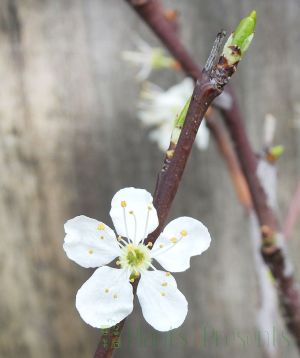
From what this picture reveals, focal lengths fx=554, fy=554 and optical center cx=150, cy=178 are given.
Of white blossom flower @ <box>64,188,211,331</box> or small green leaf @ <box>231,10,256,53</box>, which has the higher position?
small green leaf @ <box>231,10,256,53</box>

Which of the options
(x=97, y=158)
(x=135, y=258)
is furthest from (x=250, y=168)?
(x=97, y=158)

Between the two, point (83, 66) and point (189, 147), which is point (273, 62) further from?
point (189, 147)

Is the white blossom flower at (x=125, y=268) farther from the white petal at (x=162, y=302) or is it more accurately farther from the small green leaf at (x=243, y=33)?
the small green leaf at (x=243, y=33)

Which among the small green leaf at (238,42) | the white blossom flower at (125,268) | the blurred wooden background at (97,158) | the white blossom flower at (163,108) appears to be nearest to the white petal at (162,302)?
the white blossom flower at (125,268)

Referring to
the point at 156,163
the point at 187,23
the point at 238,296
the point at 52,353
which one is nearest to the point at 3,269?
the point at 52,353

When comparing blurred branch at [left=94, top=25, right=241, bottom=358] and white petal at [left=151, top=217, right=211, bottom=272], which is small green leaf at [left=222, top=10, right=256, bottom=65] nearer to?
blurred branch at [left=94, top=25, right=241, bottom=358]

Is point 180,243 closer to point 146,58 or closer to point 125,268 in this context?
point 125,268

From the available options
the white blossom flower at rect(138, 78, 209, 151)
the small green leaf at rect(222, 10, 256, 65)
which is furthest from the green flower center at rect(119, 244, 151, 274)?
the white blossom flower at rect(138, 78, 209, 151)
